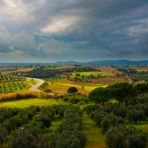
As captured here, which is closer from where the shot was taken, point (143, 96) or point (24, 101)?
point (143, 96)

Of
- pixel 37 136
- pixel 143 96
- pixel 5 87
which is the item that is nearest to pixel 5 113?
pixel 37 136

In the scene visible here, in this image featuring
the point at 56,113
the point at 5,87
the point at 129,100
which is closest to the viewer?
the point at 56,113

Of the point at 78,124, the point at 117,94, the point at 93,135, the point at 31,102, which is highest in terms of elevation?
the point at 117,94

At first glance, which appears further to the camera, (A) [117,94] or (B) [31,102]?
(B) [31,102]

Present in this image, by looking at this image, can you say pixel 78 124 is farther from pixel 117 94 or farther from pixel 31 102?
pixel 31 102

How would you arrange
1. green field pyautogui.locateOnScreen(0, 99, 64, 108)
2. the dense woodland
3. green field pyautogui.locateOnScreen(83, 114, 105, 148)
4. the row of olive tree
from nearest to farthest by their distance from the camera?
1. the dense woodland
2. green field pyautogui.locateOnScreen(83, 114, 105, 148)
3. the row of olive tree
4. green field pyautogui.locateOnScreen(0, 99, 64, 108)

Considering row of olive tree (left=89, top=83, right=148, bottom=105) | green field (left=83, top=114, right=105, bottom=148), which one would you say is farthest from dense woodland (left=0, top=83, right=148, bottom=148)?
green field (left=83, top=114, right=105, bottom=148)

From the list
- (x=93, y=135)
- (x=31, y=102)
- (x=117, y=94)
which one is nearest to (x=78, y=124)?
(x=93, y=135)

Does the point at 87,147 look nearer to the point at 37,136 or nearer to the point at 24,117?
the point at 37,136

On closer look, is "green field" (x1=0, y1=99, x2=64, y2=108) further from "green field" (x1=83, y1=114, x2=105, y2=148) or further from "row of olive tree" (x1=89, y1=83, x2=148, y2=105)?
"green field" (x1=83, y1=114, x2=105, y2=148)

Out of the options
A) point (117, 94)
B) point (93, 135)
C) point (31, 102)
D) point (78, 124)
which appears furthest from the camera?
point (31, 102)

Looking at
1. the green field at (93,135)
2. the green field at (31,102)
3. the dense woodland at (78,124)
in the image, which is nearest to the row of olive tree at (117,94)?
the dense woodland at (78,124)
